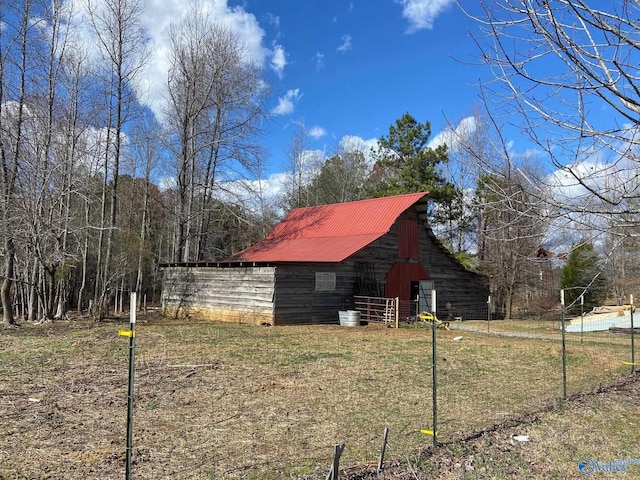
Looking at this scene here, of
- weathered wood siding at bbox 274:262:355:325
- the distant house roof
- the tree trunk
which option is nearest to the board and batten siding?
weathered wood siding at bbox 274:262:355:325

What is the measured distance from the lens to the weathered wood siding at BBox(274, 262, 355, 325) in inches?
717

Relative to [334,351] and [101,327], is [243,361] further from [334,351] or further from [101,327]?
[101,327]

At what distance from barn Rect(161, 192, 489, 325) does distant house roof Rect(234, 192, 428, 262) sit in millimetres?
61

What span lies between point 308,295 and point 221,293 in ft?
12.6

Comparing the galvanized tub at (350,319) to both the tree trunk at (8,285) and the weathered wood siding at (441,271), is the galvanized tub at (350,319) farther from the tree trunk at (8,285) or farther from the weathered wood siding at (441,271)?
the tree trunk at (8,285)

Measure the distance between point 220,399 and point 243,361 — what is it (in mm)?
3081

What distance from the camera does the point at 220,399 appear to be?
709cm

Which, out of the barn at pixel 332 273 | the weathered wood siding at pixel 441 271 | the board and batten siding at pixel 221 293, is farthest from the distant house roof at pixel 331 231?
the board and batten siding at pixel 221 293

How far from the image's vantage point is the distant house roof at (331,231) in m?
20.9

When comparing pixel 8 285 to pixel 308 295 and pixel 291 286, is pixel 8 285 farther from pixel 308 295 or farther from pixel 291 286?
pixel 308 295

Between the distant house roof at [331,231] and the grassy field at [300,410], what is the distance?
8815 mm

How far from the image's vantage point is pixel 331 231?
24156 millimetres

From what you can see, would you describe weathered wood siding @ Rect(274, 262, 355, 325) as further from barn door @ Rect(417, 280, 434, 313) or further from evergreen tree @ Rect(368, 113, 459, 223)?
evergreen tree @ Rect(368, 113, 459, 223)


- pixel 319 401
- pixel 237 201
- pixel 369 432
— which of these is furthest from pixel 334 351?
pixel 237 201
